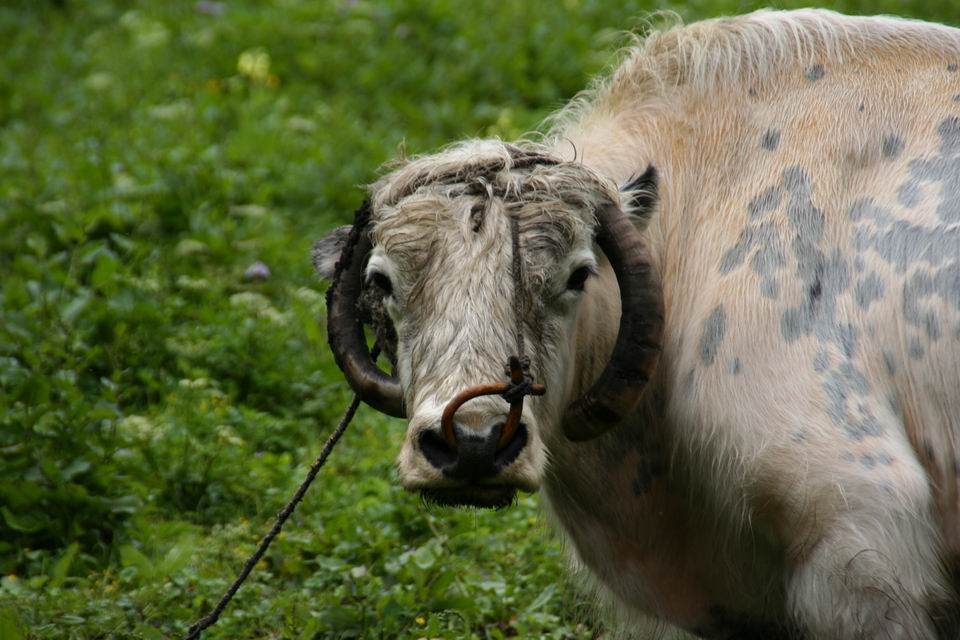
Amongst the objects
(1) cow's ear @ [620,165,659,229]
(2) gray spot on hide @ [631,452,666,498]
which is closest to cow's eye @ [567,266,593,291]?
(1) cow's ear @ [620,165,659,229]

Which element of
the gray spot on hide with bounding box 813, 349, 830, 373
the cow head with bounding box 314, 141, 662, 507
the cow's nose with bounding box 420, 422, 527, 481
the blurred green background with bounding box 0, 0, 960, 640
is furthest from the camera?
the blurred green background with bounding box 0, 0, 960, 640

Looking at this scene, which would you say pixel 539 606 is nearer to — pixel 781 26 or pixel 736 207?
pixel 736 207

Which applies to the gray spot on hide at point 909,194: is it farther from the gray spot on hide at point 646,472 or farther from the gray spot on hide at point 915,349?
the gray spot on hide at point 646,472

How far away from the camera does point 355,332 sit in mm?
4672

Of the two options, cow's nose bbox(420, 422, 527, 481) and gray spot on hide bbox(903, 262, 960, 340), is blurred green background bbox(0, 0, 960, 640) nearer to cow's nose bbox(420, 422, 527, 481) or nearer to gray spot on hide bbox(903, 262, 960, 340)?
cow's nose bbox(420, 422, 527, 481)

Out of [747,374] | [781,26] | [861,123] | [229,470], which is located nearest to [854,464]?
[747,374]

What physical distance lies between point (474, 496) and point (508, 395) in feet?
1.07

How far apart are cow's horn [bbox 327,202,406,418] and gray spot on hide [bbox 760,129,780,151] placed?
144cm

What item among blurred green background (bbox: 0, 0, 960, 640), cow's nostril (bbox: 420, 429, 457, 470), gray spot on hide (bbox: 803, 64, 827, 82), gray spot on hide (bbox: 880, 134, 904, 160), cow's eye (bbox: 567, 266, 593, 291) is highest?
gray spot on hide (bbox: 803, 64, 827, 82)

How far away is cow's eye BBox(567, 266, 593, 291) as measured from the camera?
174 inches

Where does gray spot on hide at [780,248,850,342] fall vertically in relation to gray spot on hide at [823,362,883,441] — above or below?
above

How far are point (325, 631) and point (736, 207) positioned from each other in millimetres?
2359

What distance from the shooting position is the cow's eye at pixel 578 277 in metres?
4.43

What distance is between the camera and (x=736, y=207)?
4.68m
